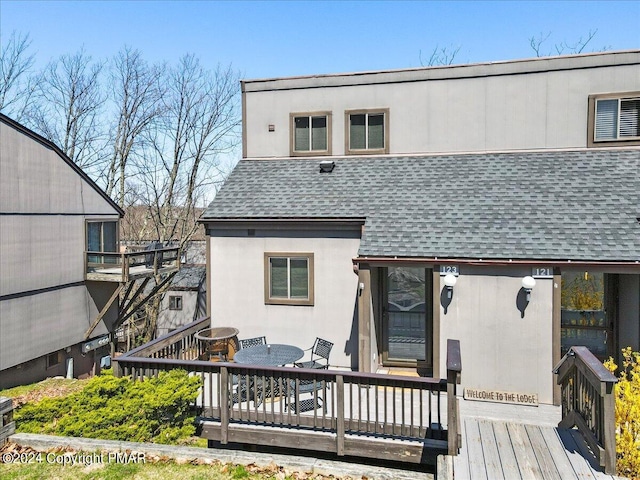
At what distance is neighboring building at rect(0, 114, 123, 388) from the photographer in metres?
11.4

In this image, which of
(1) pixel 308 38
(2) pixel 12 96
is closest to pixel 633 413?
(1) pixel 308 38

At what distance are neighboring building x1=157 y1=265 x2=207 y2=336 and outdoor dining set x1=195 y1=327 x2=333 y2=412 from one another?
14.3m

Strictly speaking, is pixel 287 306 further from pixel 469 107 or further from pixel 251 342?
pixel 469 107

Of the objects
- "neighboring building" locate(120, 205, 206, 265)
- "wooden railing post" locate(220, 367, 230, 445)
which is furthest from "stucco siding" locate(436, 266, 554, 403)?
"neighboring building" locate(120, 205, 206, 265)

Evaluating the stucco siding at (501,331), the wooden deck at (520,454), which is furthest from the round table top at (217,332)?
the wooden deck at (520,454)

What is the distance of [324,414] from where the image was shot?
5.88 m

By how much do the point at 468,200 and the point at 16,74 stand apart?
26482mm

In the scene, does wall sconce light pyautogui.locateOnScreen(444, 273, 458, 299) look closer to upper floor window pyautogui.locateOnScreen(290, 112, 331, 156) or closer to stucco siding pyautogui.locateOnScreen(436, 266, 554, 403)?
stucco siding pyautogui.locateOnScreen(436, 266, 554, 403)

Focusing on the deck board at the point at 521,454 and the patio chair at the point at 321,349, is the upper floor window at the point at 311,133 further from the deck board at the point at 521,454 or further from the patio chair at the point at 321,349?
the deck board at the point at 521,454

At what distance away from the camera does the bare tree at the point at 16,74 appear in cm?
2328

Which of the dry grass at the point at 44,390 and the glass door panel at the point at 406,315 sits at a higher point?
the glass door panel at the point at 406,315

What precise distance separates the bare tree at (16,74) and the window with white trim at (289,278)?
2233 centimetres

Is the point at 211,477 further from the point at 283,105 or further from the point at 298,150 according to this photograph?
the point at 283,105

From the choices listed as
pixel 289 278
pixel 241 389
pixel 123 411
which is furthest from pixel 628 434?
pixel 289 278
